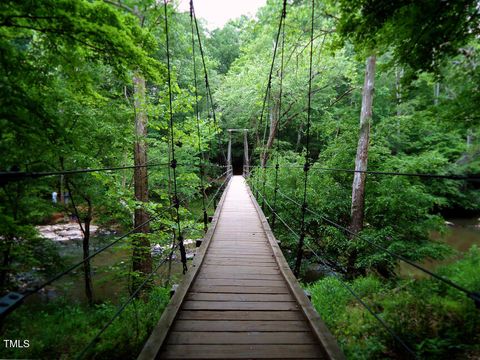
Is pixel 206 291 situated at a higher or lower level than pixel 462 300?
higher

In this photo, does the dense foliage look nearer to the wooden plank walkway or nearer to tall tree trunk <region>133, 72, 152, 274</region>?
tall tree trunk <region>133, 72, 152, 274</region>

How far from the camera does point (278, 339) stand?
165cm

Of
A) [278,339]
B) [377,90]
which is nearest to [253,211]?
[278,339]

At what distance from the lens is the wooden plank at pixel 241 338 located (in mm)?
1612

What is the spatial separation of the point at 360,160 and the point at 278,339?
15.7 feet

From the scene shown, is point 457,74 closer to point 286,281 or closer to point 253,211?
point 286,281

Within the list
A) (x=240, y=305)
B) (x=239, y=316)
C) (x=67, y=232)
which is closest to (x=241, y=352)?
(x=239, y=316)

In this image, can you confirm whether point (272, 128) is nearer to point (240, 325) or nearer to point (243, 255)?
point (243, 255)

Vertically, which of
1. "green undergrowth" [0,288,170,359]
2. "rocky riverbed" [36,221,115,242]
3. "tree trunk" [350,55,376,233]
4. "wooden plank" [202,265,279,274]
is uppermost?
"tree trunk" [350,55,376,233]

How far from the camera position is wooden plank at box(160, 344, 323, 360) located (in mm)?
1494

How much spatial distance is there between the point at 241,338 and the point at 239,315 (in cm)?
25

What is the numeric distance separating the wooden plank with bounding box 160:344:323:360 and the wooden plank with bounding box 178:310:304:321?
276 millimetres

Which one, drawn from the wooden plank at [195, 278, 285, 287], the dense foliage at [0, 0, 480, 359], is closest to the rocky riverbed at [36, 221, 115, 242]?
the dense foliage at [0, 0, 480, 359]

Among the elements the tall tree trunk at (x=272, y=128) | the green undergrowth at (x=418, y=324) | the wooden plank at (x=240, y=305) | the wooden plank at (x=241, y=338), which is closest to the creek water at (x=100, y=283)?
the wooden plank at (x=240, y=305)
